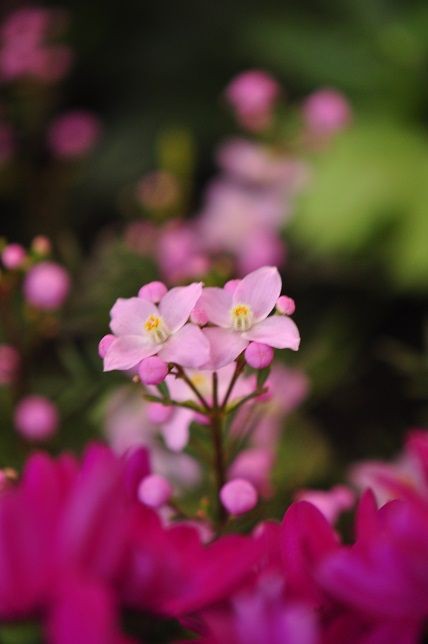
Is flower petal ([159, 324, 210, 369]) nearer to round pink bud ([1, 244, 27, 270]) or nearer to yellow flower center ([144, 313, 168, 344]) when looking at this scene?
yellow flower center ([144, 313, 168, 344])

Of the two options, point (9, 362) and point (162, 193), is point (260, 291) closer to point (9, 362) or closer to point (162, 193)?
point (9, 362)

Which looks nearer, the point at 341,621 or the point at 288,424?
the point at 341,621

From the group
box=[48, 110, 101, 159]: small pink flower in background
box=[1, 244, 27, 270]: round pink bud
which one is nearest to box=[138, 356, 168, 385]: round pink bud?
box=[1, 244, 27, 270]: round pink bud

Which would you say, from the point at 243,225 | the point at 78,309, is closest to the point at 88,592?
the point at 78,309

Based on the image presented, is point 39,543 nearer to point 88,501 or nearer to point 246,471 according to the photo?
point 88,501

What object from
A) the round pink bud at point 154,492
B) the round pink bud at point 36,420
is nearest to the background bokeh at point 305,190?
the round pink bud at point 36,420

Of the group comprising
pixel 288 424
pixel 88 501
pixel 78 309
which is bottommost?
pixel 288 424
